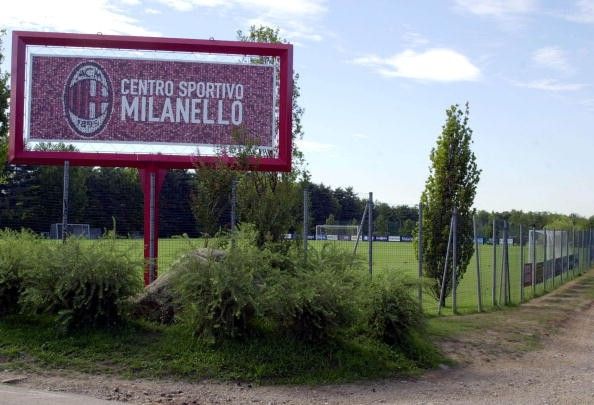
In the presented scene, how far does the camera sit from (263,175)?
42.8 feet

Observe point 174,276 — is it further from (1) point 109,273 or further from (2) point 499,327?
(2) point 499,327

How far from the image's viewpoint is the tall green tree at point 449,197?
17.6m

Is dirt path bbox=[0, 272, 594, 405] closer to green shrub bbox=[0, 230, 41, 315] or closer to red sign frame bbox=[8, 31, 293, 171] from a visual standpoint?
green shrub bbox=[0, 230, 41, 315]

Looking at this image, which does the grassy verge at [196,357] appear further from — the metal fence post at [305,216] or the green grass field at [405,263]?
the metal fence post at [305,216]

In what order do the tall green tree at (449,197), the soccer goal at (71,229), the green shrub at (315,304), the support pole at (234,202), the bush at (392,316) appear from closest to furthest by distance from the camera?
the green shrub at (315,304)
the bush at (392,316)
the support pole at (234,202)
the soccer goal at (71,229)
the tall green tree at (449,197)

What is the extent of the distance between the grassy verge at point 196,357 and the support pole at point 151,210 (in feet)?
7.36

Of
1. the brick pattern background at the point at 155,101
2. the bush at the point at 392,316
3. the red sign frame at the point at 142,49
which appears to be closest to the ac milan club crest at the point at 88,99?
the brick pattern background at the point at 155,101

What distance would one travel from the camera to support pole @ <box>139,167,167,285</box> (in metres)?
12.7

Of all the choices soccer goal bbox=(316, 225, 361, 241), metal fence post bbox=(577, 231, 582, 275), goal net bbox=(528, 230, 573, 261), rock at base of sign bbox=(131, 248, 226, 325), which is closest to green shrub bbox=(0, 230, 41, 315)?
rock at base of sign bbox=(131, 248, 226, 325)

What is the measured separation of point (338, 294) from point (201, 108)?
232 inches

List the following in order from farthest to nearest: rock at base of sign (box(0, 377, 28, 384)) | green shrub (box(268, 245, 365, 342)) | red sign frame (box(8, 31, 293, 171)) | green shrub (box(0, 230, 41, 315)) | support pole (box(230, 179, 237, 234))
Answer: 1. red sign frame (box(8, 31, 293, 171))
2. support pole (box(230, 179, 237, 234))
3. green shrub (box(0, 230, 41, 315))
4. green shrub (box(268, 245, 365, 342))
5. rock at base of sign (box(0, 377, 28, 384))

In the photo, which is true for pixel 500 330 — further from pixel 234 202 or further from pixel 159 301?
pixel 159 301

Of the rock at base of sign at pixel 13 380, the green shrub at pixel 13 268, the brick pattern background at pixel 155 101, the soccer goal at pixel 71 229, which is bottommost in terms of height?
the rock at base of sign at pixel 13 380

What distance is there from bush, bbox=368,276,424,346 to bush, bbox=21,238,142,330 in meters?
3.47
